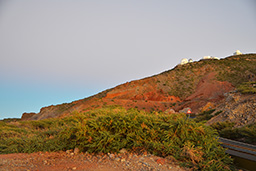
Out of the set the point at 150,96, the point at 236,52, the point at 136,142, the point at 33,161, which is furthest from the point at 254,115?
the point at 236,52

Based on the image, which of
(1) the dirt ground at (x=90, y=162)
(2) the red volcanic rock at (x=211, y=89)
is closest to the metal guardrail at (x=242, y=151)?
(1) the dirt ground at (x=90, y=162)

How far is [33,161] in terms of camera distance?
16.8 ft

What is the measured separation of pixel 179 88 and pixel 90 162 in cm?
3848

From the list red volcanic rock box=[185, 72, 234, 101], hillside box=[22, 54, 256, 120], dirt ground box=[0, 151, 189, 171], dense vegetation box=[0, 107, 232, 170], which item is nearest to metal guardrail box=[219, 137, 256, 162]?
dense vegetation box=[0, 107, 232, 170]

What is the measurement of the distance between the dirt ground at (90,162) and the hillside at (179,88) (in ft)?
86.7

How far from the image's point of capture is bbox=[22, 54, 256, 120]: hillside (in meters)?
33.4

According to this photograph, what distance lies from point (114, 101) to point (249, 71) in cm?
2969

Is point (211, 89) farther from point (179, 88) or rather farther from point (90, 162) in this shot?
point (90, 162)

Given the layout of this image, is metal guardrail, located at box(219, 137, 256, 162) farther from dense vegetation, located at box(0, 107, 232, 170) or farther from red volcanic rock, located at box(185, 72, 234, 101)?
red volcanic rock, located at box(185, 72, 234, 101)

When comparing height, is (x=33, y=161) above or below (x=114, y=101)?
below

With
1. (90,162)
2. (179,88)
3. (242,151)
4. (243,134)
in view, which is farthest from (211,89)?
(90,162)

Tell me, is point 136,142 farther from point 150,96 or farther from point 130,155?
point 150,96

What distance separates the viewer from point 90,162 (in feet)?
15.7

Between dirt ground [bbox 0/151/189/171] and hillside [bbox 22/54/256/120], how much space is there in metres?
26.4
